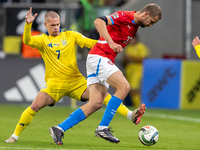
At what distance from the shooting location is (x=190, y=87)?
12.1 metres

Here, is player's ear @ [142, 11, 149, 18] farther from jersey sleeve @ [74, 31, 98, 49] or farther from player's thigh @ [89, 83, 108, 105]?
player's thigh @ [89, 83, 108, 105]

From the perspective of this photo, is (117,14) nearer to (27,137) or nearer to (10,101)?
(27,137)

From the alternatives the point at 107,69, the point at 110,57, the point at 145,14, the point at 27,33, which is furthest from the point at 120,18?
the point at 27,33

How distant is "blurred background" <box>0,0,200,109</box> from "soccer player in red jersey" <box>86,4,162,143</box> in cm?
664

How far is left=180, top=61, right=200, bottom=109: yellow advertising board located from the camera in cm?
1211

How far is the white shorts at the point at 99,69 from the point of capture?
5430 mm

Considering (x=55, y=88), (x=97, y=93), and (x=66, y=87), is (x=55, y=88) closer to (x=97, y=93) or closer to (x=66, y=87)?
(x=66, y=87)

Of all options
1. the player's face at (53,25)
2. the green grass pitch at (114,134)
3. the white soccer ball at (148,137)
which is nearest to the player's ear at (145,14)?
the player's face at (53,25)

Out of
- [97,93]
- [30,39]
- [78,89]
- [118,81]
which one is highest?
[30,39]

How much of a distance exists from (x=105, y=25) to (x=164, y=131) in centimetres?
286

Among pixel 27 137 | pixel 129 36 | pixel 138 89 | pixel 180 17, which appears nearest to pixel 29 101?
pixel 138 89

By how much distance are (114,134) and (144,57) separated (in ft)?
20.6

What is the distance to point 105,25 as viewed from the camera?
209 inches

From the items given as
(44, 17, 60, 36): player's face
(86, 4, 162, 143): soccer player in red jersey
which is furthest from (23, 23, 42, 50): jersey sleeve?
(86, 4, 162, 143): soccer player in red jersey
